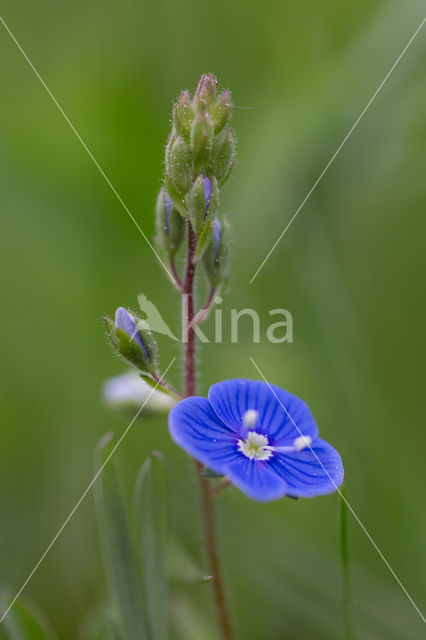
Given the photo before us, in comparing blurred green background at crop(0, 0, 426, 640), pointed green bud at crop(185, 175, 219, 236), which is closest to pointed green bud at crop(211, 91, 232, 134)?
pointed green bud at crop(185, 175, 219, 236)

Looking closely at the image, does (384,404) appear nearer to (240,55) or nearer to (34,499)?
(34,499)

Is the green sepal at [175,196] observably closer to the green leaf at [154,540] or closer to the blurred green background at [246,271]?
the green leaf at [154,540]

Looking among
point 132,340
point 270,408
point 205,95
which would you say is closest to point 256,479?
point 270,408

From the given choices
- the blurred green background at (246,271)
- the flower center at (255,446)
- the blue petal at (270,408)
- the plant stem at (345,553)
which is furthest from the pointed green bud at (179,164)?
the blurred green background at (246,271)

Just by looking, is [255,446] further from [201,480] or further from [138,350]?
[138,350]

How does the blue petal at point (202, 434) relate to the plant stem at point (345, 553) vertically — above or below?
above

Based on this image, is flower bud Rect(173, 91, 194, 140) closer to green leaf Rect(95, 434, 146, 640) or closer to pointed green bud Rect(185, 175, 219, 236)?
pointed green bud Rect(185, 175, 219, 236)
